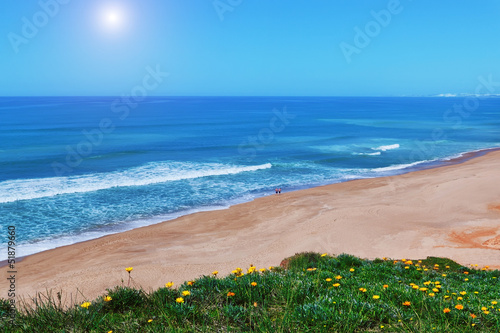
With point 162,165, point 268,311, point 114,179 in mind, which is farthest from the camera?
point 162,165

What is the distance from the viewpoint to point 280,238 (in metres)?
16.9

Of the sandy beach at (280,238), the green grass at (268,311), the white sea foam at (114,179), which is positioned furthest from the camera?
the white sea foam at (114,179)

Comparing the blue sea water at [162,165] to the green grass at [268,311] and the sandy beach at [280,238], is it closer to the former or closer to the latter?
the sandy beach at [280,238]

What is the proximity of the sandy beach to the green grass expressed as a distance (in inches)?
221

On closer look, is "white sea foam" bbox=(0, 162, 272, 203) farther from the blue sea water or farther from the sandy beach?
the sandy beach

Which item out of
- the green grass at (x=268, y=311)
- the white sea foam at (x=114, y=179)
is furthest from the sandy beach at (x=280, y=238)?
the white sea foam at (x=114, y=179)

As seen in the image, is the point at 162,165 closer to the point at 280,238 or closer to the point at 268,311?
the point at 280,238

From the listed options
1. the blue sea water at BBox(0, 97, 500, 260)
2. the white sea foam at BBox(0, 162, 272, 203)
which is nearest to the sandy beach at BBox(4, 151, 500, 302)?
the blue sea water at BBox(0, 97, 500, 260)

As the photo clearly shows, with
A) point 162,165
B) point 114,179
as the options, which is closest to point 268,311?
point 114,179

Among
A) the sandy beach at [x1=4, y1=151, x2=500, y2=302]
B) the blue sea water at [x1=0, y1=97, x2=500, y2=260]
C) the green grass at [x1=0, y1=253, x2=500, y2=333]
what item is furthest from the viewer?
the blue sea water at [x1=0, y1=97, x2=500, y2=260]

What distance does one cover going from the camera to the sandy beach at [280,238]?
43.7 ft

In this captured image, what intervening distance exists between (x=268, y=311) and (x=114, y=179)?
1020 inches

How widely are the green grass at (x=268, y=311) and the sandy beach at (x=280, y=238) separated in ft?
18.4

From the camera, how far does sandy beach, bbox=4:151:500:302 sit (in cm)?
1330
